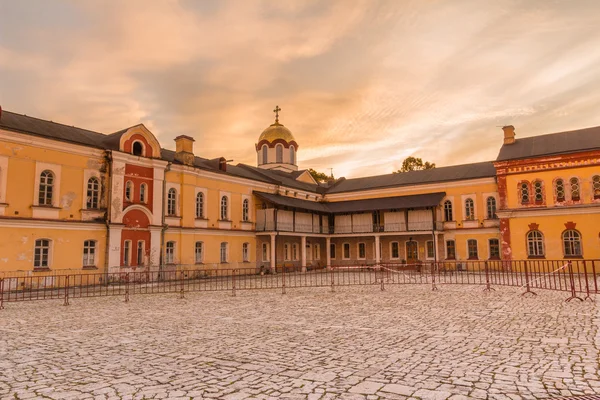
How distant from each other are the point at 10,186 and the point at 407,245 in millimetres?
29608

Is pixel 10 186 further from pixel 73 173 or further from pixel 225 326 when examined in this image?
pixel 225 326

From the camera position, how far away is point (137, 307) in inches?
529

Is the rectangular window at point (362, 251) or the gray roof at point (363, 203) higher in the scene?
the gray roof at point (363, 203)

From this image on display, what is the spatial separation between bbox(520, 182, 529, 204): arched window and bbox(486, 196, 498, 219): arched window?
3225 mm

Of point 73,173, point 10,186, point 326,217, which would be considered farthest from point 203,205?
point 326,217

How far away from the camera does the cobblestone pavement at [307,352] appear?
512 cm

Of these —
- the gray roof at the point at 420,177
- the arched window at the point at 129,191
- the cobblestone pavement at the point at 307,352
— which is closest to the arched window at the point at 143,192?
the arched window at the point at 129,191

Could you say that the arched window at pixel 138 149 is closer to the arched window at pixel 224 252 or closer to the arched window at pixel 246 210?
the arched window at pixel 224 252

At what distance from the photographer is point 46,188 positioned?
21.6m

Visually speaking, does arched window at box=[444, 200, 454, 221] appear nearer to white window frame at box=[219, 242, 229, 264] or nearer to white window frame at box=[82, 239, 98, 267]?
white window frame at box=[219, 242, 229, 264]

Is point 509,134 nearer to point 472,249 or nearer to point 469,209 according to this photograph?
point 469,209

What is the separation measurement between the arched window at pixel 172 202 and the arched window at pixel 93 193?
4944 millimetres

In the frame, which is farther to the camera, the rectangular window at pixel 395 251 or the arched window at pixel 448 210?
the rectangular window at pixel 395 251

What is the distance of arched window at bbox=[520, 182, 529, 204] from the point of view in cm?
3035
